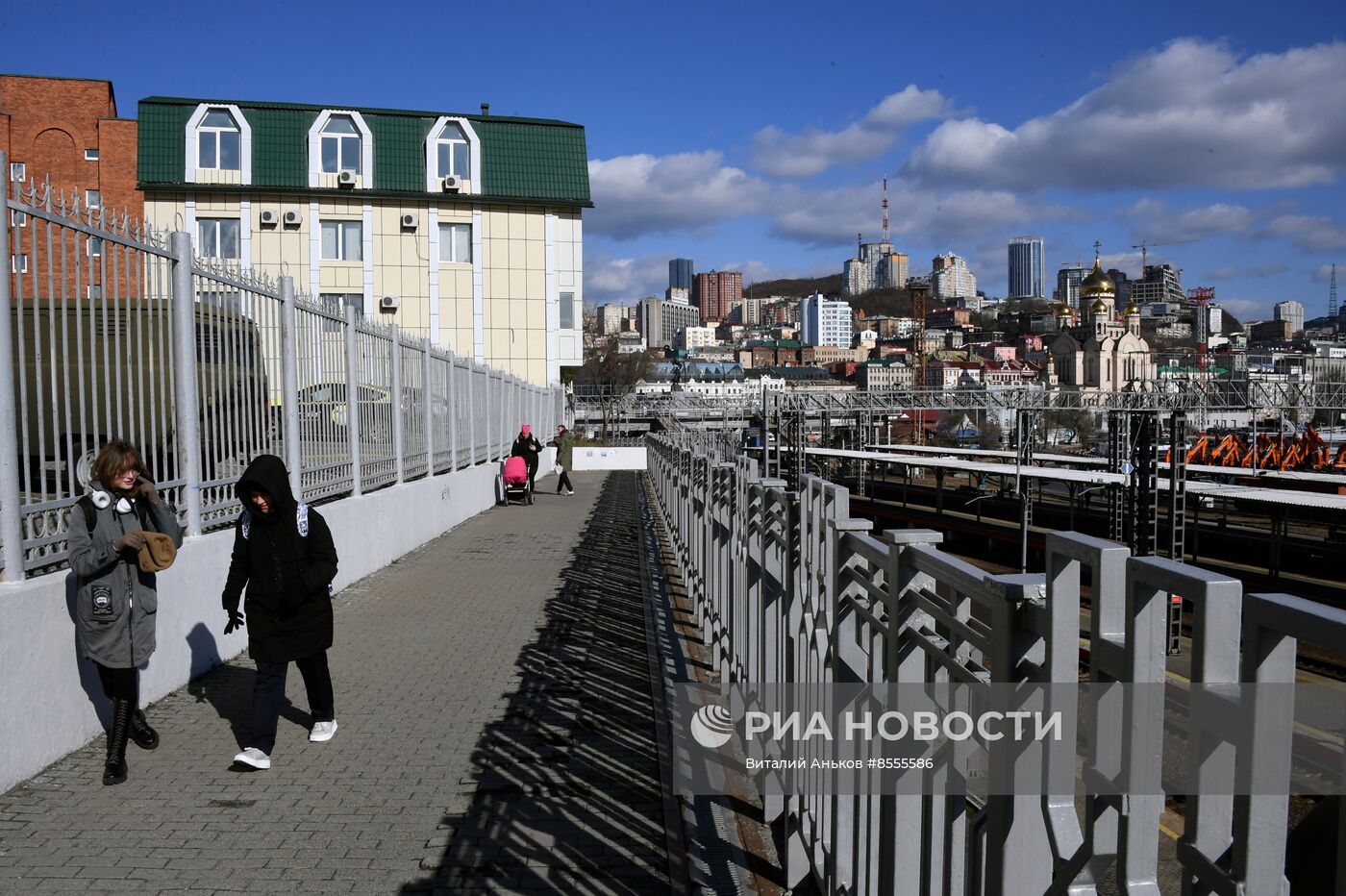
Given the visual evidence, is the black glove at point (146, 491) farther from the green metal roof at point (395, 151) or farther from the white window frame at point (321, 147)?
the white window frame at point (321, 147)

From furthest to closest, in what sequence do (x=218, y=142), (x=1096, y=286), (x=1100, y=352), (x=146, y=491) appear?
(x=1096, y=286) → (x=1100, y=352) → (x=218, y=142) → (x=146, y=491)

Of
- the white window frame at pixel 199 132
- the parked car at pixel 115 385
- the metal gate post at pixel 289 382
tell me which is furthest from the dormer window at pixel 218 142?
the parked car at pixel 115 385

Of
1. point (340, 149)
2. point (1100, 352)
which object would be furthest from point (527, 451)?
point (1100, 352)

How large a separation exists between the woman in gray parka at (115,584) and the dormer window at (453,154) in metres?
36.4

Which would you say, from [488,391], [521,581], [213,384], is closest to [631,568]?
[521,581]

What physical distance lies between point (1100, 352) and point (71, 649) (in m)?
127

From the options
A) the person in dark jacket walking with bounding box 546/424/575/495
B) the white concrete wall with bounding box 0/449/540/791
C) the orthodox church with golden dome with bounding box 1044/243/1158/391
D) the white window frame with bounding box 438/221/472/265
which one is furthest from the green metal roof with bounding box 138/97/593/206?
the orthodox church with golden dome with bounding box 1044/243/1158/391

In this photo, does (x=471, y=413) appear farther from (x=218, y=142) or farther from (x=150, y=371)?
(x=218, y=142)

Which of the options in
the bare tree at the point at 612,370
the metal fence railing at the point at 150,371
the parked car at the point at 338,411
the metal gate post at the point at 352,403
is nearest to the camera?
the metal fence railing at the point at 150,371

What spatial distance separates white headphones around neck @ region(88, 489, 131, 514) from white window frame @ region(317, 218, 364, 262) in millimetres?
36940

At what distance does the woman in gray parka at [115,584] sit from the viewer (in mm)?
4988

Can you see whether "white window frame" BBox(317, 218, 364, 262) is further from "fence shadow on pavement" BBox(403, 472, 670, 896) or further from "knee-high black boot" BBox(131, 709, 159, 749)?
"knee-high black boot" BBox(131, 709, 159, 749)

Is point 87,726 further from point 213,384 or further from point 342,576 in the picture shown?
point 342,576

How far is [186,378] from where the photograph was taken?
7195 mm
